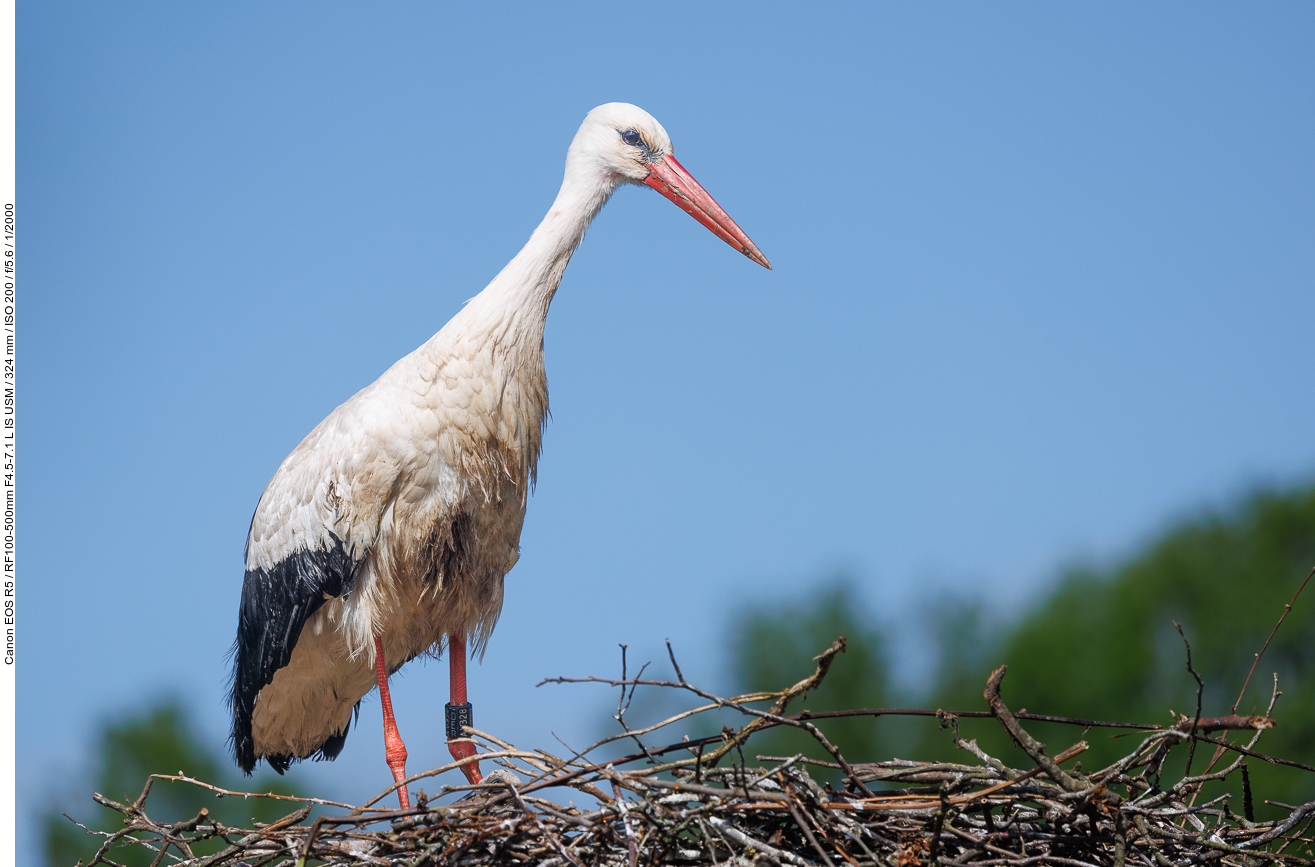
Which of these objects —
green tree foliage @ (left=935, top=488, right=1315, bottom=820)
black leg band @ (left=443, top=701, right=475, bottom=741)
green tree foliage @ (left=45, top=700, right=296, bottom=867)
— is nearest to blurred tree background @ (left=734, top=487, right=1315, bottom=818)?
green tree foliage @ (left=935, top=488, right=1315, bottom=820)

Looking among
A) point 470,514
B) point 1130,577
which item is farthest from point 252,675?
point 1130,577

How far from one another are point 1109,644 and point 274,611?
57.0ft

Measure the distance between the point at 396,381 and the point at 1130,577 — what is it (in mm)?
19231

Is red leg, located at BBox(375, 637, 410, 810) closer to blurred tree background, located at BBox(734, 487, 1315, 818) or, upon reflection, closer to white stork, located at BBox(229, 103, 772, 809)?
white stork, located at BBox(229, 103, 772, 809)

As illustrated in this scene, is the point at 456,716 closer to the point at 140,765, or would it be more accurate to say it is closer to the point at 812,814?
the point at 812,814

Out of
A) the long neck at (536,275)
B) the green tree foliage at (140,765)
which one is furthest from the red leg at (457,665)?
the green tree foliage at (140,765)

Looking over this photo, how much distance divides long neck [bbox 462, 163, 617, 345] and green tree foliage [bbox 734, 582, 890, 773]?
49.2ft

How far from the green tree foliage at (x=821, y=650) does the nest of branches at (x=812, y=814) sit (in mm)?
15444

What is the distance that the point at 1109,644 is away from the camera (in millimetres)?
19078

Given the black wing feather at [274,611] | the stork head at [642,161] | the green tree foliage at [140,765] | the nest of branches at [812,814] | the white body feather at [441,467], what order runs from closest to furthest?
the nest of branches at [812,814]
the white body feather at [441,467]
the black wing feather at [274,611]
the stork head at [642,161]
the green tree foliage at [140,765]

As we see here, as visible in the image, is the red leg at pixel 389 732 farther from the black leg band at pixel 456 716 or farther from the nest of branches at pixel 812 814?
the nest of branches at pixel 812 814

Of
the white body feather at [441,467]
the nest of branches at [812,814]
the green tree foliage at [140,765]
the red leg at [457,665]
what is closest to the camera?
the nest of branches at [812,814]

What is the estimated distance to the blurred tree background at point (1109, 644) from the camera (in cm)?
1716

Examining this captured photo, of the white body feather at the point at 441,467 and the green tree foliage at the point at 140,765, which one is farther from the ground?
the white body feather at the point at 441,467
